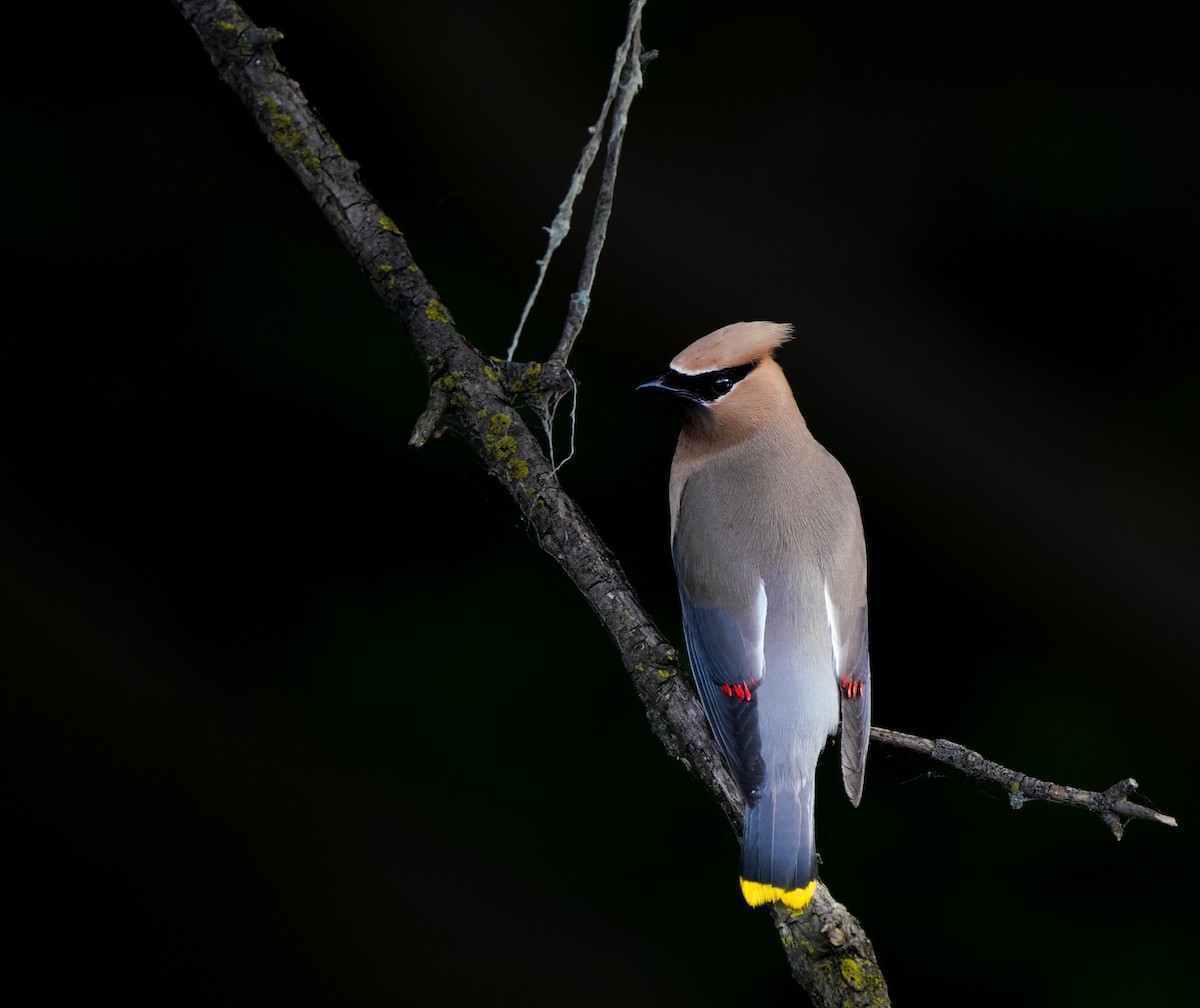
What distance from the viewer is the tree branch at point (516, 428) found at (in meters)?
1.70

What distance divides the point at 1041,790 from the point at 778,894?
37cm

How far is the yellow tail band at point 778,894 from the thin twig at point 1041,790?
25 cm

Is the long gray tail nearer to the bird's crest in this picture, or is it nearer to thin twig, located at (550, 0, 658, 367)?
the bird's crest

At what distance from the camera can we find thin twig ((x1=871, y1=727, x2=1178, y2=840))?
159cm

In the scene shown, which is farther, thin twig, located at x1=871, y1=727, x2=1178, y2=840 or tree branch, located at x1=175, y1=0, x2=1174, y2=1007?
tree branch, located at x1=175, y1=0, x2=1174, y2=1007

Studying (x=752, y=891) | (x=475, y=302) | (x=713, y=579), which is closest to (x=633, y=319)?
(x=475, y=302)

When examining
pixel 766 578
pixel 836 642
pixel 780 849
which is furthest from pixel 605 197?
pixel 780 849

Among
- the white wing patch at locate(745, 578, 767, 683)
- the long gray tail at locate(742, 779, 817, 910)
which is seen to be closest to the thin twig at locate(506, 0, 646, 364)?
the white wing patch at locate(745, 578, 767, 683)

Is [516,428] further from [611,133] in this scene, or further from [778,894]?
[778,894]

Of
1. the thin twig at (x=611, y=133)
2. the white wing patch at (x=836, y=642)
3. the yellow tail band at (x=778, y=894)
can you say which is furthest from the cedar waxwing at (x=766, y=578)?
the thin twig at (x=611, y=133)

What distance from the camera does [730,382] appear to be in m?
2.20

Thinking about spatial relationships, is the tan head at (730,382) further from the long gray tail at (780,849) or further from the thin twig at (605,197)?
the long gray tail at (780,849)

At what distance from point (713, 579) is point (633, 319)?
3.27 ft

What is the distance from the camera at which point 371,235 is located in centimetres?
230
